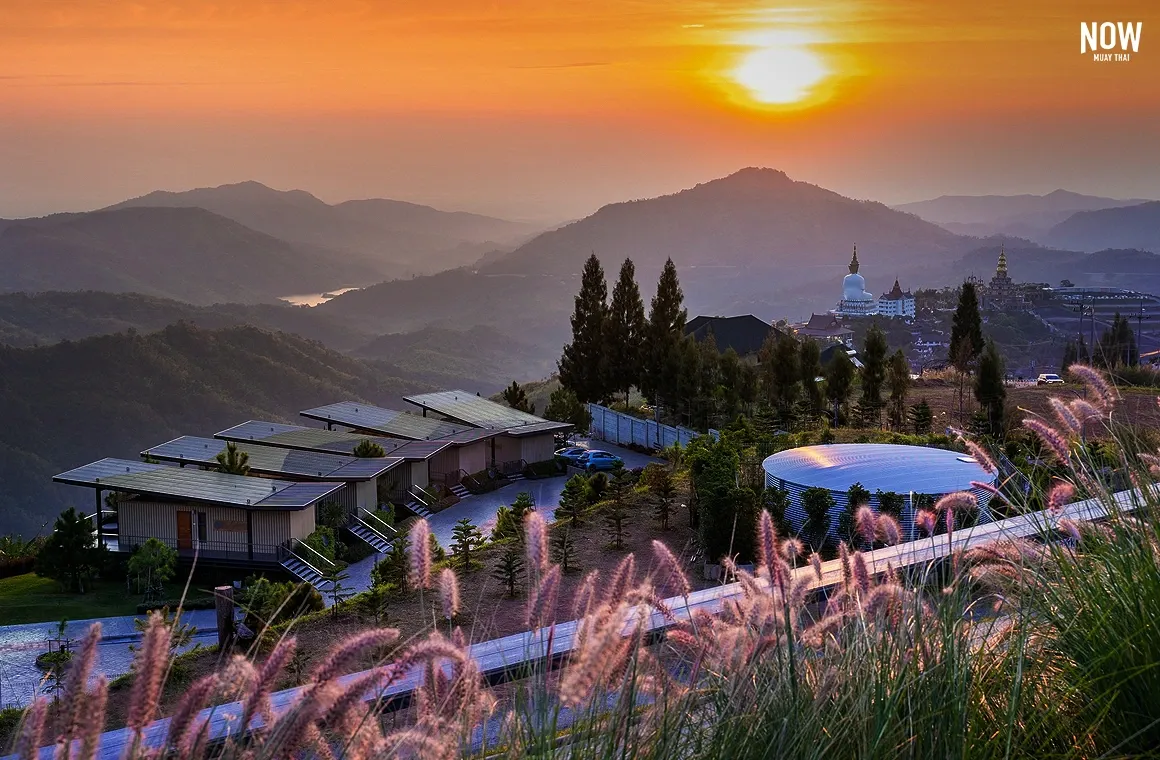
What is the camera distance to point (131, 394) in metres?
66.1

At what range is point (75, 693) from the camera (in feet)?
4.81

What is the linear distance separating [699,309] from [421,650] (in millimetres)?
192797

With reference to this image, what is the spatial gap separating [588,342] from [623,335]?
3.37 ft

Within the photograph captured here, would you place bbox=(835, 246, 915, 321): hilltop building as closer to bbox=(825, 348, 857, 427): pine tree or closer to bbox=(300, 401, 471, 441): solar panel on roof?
bbox=(825, 348, 857, 427): pine tree

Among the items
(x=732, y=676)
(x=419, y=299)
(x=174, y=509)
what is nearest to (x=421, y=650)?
(x=732, y=676)

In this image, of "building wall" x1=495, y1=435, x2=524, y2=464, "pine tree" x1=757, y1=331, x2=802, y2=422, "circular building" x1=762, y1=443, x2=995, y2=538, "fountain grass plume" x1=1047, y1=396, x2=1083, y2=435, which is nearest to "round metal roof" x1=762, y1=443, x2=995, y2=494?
"circular building" x1=762, y1=443, x2=995, y2=538

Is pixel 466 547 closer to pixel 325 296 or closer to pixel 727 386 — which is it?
pixel 727 386

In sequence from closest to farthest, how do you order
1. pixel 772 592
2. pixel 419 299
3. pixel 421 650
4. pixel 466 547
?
pixel 421 650 → pixel 772 592 → pixel 466 547 → pixel 419 299

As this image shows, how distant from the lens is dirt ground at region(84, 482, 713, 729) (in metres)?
8.18

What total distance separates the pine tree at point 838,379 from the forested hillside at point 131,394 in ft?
144

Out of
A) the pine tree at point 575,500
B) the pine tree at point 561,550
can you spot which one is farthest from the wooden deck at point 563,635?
the pine tree at point 575,500

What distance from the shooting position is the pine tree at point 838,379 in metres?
21.5

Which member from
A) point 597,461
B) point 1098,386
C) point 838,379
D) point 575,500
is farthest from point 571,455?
point 1098,386

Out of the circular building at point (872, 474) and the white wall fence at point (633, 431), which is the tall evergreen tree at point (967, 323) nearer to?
the white wall fence at point (633, 431)
